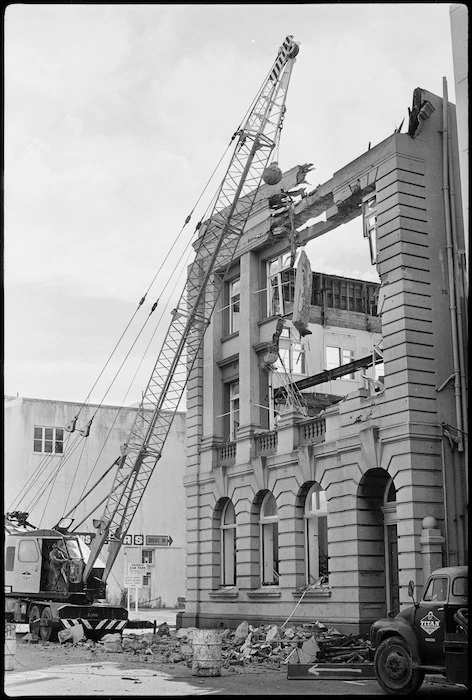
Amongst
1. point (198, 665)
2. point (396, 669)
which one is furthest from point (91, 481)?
point (396, 669)

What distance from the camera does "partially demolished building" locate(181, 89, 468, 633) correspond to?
83.9ft

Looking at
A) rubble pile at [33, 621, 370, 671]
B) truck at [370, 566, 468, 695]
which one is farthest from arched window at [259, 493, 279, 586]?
truck at [370, 566, 468, 695]

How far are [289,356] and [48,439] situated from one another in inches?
1050

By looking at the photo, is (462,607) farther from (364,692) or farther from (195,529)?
(195,529)

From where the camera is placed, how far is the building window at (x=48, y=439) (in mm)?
57969

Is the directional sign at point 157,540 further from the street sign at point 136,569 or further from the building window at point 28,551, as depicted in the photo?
the building window at point 28,551

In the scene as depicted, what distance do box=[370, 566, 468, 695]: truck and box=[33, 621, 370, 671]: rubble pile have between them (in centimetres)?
424

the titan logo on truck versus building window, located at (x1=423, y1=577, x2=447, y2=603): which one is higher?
building window, located at (x1=423, y1=577, x2=447, y2=603)

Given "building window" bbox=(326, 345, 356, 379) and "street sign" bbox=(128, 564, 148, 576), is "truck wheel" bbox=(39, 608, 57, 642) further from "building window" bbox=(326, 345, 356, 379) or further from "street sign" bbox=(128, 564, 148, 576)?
"building window" bbox=(326, 345, 356, 379)

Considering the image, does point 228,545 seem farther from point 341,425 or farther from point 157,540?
point 157,540

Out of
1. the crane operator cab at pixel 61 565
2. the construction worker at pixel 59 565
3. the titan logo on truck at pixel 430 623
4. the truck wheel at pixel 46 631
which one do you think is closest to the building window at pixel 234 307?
the crane operator cab at pixel 61 565

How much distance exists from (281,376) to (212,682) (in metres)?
15.5

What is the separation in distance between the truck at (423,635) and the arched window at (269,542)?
1484 centimetres

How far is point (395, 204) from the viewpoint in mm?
26766
